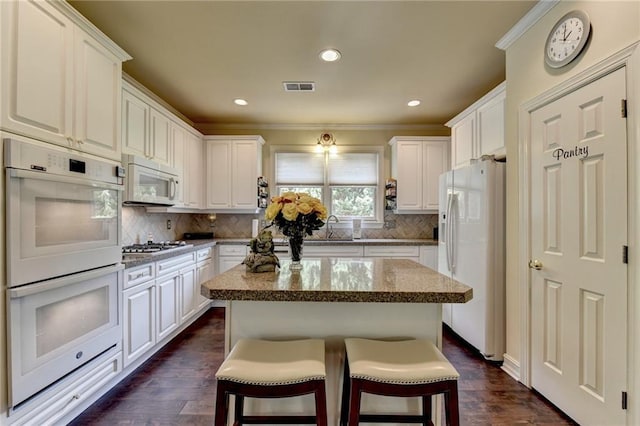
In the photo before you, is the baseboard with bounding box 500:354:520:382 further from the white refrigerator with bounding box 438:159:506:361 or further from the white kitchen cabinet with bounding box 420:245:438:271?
the white kitchen cabinet with bounding box 420:245:438:271

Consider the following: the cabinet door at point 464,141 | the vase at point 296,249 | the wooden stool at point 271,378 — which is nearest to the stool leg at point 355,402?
the wooden stool at point 271,378

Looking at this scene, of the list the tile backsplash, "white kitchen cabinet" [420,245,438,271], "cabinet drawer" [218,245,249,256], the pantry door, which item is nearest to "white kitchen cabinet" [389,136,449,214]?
the tile backsplash

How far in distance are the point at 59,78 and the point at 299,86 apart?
2.04m

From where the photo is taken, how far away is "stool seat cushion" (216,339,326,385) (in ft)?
3.57

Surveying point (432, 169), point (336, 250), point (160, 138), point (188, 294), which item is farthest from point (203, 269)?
point (432, 169)

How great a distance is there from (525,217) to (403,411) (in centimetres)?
157

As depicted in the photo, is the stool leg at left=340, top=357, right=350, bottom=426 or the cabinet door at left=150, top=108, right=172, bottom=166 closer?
the stool leg at left=340, top=357, right=350, bottom=426

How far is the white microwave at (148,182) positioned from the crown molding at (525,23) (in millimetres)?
3115

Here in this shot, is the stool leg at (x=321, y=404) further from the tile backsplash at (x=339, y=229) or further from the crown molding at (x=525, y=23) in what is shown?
the tile backsplash at (x=339, y=229)

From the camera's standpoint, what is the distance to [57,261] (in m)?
1.61

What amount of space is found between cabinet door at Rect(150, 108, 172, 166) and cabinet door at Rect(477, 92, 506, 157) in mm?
3251

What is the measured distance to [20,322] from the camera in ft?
4.74

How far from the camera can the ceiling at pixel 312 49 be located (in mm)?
2020

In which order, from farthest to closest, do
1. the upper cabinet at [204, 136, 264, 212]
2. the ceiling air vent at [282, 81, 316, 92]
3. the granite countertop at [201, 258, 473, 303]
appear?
the upper cabinet at [204, 136, 264, 212] → the ceiling air vent at [282, 81, 316, 92] → the granite countertop at [201, 258, 473, 303]
